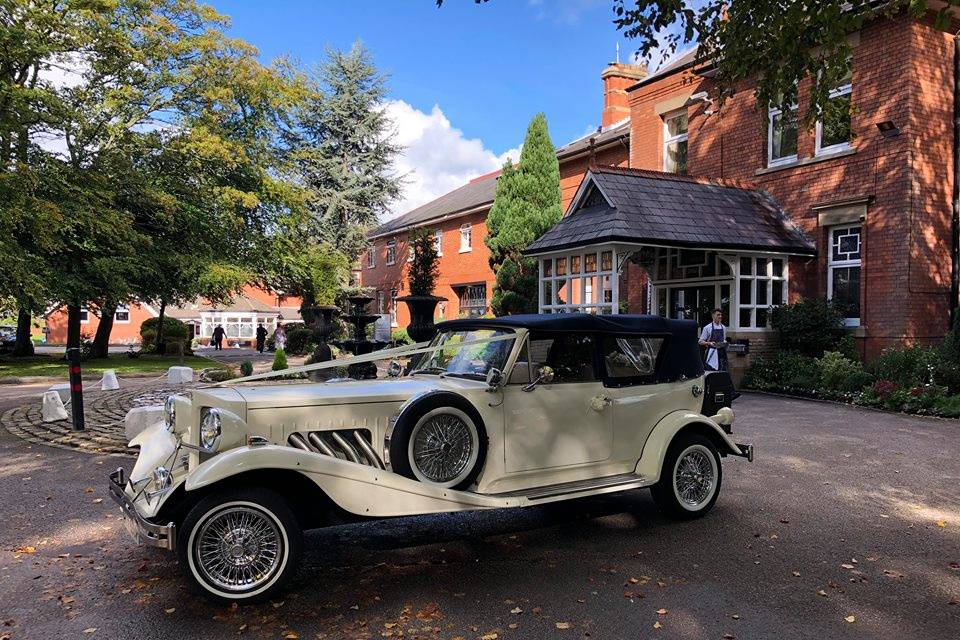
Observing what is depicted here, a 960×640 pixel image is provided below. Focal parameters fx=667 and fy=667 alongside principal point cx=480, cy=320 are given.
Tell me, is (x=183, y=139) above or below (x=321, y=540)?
above

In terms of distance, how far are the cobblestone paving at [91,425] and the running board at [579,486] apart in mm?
5560

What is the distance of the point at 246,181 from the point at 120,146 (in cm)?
467

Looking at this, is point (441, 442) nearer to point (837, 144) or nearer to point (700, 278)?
point (700, 278)

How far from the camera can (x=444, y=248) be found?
3291cm

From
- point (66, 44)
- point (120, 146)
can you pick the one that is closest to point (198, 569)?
point (66, 44)

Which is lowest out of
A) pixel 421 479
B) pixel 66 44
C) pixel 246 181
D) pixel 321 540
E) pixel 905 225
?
pixel 321 540

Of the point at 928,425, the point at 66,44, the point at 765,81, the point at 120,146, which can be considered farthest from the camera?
the point at 120,146

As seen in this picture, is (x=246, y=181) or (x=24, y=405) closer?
(x=24, y=405)

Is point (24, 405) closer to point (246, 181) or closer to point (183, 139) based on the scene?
point (183, 139)

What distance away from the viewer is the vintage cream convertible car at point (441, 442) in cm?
385

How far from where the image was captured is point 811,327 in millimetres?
14547

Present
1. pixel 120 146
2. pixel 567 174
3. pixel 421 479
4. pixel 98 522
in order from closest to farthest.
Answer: pixel 421 479, pixel 98 522, pixel 120 146, pixel 567 174

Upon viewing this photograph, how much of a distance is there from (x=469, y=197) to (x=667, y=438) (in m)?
28.7

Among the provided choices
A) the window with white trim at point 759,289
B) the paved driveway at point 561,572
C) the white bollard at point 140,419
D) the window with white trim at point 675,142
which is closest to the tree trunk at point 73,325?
the white bollard at point 140,419
